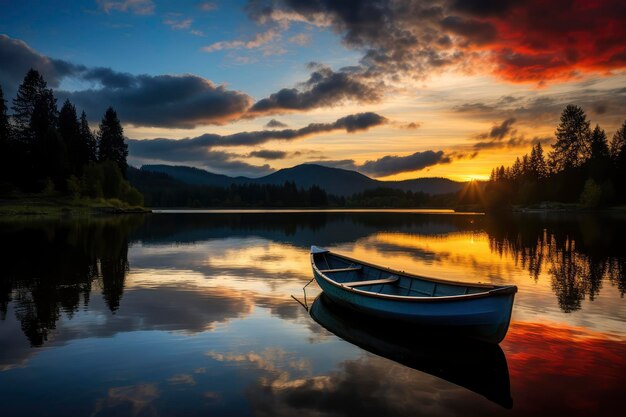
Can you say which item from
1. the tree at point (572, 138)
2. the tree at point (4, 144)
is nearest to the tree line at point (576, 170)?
the tree at point (572, 138)

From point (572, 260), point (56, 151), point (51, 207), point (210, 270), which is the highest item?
point (56, 151)

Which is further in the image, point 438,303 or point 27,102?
point 27,102

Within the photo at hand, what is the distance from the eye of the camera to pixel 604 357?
14.3 metres

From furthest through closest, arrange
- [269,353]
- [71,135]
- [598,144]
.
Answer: [598,144] → [71,135] → [269,353]

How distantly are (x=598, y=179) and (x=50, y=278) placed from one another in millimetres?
153672

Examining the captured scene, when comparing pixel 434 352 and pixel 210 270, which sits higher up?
pixel 434 352

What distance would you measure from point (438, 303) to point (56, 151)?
119 metres

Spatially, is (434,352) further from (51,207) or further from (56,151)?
(56,151)

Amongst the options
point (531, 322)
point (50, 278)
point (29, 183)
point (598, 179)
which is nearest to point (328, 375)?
point (531, 322)

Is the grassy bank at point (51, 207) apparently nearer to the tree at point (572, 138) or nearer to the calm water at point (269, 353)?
the calm water at point (269, 353)

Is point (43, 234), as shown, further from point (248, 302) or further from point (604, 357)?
point (604, 357)

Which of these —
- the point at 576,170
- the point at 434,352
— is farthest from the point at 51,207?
the point at 576,170

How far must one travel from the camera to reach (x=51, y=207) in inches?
3871

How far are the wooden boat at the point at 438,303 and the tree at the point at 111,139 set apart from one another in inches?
5069
